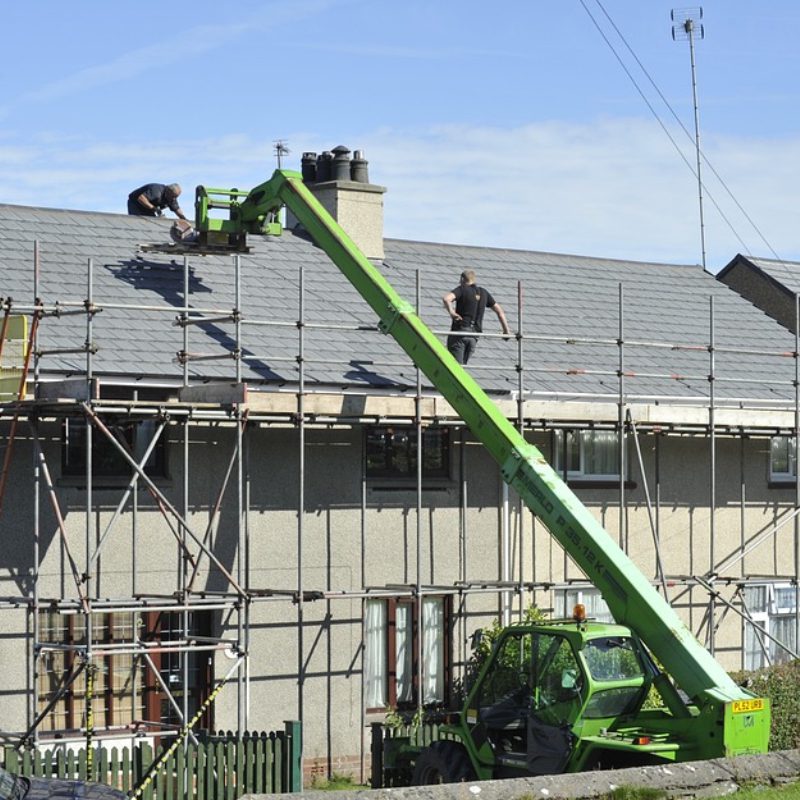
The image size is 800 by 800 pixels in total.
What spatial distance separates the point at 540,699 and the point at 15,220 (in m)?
10.4

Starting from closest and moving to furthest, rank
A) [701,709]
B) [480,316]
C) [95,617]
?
[701,709], [95,617], [480,316]

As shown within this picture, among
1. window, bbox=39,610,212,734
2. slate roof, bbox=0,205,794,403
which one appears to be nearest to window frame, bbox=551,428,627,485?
slate roof, bbox=0,205,794,403

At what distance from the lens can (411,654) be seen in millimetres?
21672

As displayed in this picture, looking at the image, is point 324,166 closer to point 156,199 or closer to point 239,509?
point 156,199

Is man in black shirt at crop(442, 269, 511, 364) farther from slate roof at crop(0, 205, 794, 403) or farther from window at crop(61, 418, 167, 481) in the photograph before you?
window at crop(61, 418, 167, 481)

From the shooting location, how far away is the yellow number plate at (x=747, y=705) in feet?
50.3

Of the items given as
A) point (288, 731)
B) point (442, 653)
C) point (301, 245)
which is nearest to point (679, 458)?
point (442, 653)

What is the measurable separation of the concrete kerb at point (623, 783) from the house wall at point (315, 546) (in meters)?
5.92

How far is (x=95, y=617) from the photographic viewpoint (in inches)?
763

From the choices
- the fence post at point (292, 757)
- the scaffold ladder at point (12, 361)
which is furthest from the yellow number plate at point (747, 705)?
the scaffold ladder at point (12, 361)

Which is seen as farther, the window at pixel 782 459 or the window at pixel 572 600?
the window at pixel 782 459

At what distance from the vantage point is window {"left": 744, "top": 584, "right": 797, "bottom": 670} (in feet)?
81.3

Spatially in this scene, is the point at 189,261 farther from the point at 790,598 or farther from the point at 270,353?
the point at 790,598

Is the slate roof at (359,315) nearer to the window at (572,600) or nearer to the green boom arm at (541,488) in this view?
the green boom arm at (541,488)
